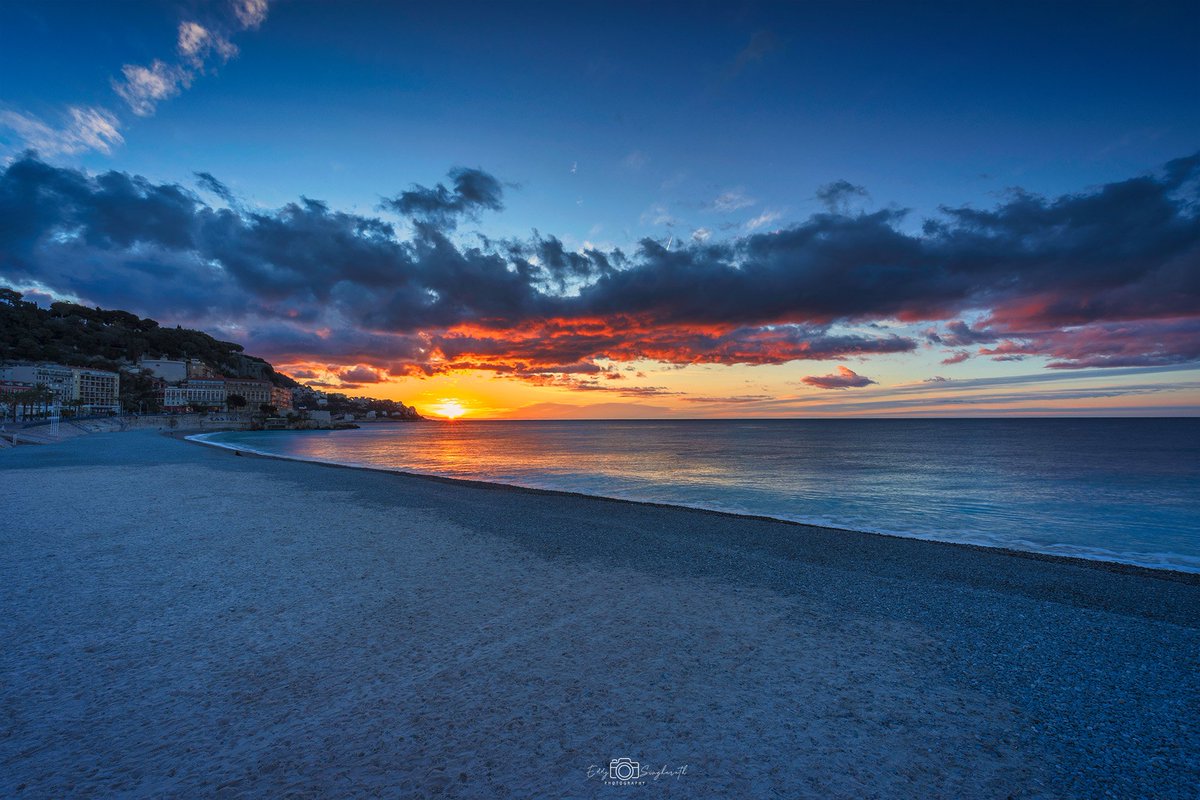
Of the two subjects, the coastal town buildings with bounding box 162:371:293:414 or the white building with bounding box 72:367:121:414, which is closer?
the white building with bounding box 72:367:121:414

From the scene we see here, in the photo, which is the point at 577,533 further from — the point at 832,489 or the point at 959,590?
the point at 832,489

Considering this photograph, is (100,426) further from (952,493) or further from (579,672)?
(952,493)

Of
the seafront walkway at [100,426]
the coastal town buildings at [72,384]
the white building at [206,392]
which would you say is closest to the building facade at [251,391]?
the white building at [206,392]

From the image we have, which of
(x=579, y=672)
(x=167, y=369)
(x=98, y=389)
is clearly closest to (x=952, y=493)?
(x=579, y=672)

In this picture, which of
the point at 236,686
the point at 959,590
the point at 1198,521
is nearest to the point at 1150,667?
the point at 959,590

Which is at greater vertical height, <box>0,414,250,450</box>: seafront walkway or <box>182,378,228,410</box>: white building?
<box>182,378,228,410</box>: white building

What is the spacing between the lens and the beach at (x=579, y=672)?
3.42 meters

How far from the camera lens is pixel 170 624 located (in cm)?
582

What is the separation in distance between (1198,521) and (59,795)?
84.4 feet

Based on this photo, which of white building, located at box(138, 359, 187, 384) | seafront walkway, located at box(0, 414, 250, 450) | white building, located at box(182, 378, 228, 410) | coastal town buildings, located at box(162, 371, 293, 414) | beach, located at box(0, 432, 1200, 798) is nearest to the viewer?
beach, located at box(0, 432, 1200, 798)

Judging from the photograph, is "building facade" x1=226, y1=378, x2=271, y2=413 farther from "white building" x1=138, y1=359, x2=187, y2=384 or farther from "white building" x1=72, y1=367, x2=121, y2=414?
"white building" x1=72, y1=367, x2=121, y2=414

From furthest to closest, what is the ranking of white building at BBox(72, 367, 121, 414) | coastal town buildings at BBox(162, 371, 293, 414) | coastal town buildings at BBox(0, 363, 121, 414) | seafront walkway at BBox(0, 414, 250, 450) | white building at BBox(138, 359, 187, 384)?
white building at BBox(138, 359, 187, 384) < coastal town buildings at BBox(162, 371, 293, 414) < white building at BBox(72, 367, 121, 414) < coastal town buildings at BBox(0, 363, 121, 414) < seafront walkway at BBox(0, 414, 250, 450)

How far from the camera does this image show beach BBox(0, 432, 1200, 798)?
3.42 metres

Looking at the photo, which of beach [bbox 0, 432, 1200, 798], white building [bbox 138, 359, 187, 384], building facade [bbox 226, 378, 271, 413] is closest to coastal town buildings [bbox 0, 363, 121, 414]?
white building [bbox 138, 359, 187, 384]
